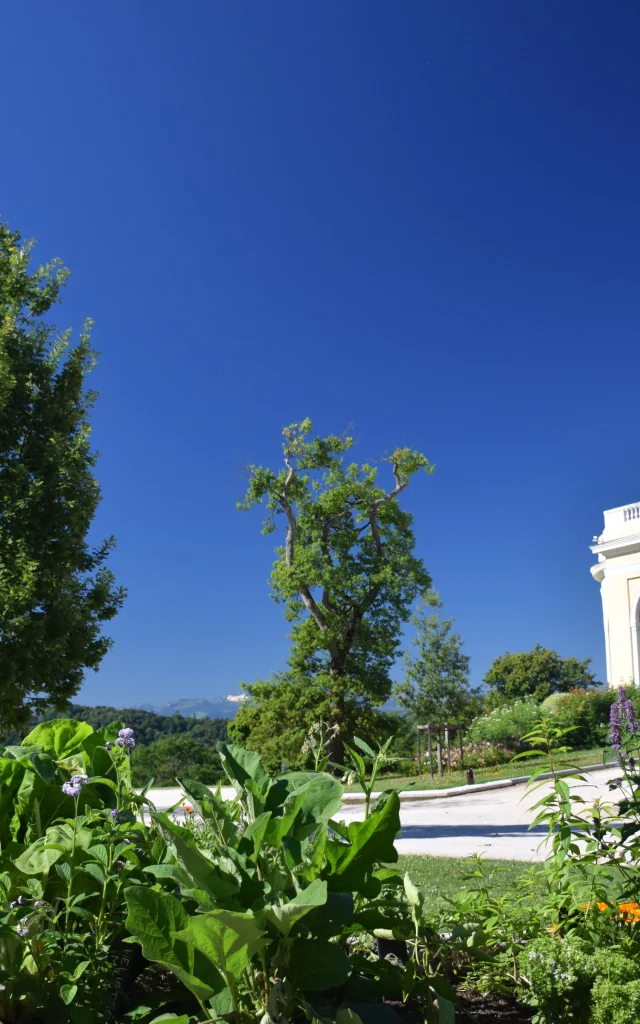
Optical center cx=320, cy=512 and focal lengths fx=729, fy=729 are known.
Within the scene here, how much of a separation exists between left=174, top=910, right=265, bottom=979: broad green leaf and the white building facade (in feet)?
77.2

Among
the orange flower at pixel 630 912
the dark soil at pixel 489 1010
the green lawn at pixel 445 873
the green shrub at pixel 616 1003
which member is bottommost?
the green lawn at pixel 445 873

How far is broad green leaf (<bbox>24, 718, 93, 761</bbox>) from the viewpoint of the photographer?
148 cm

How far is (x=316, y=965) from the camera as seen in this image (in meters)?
0.87

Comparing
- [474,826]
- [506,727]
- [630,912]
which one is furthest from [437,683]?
[630,912]

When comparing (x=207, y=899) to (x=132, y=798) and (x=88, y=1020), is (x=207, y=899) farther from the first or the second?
(x=132, y=798)

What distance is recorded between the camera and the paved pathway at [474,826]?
25.8 ft

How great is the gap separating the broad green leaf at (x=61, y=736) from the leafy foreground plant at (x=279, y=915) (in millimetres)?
502

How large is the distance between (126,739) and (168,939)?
49 centimetres

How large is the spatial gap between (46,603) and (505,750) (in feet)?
54.0

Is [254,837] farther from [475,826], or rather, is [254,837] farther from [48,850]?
[475,826]

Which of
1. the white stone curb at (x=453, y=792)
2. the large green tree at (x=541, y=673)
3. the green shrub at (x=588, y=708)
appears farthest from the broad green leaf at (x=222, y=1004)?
the large green tree at (x=541, y=673)

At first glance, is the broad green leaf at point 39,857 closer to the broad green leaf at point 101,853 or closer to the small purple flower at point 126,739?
the broad green leaf at point 101,853

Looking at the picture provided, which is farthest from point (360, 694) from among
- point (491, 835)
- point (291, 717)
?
point (491, 835)

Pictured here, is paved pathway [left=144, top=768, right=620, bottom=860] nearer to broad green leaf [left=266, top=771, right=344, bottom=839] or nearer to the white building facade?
broad green leaf [left=266, top=771, right=344, bottom=839]
